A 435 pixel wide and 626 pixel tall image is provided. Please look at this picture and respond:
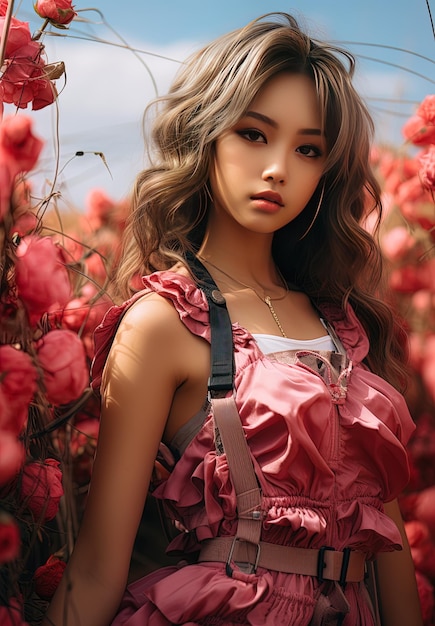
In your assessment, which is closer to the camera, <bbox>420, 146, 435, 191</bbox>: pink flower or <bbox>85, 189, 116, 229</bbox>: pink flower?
<bbox>420, 146, 435, 191</bbox>: pink flower

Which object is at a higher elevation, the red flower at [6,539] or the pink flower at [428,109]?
the pink flower at [428,109]

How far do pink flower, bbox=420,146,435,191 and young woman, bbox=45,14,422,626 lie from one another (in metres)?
0.13

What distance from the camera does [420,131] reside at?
1731 mm

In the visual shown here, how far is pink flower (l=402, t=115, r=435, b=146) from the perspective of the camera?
173cm

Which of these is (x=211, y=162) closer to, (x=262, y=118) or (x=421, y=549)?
(x=262, y=118)

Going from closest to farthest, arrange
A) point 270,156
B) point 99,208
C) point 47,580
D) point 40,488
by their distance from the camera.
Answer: point 40,488
point 47,580
point 270,156
point 99,208

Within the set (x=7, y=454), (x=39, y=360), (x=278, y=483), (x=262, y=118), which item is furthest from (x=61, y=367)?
(x=262, y=118)

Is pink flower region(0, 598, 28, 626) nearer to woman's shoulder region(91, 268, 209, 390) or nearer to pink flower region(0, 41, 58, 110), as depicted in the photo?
woman's shoulder region(91, 268, 209, 390)

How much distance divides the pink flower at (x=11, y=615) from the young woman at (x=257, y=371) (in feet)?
0.49

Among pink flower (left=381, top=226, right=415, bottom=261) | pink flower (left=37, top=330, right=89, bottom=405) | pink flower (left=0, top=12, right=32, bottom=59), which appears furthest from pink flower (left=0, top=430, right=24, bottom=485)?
pink flower (left=381, top=226, right=415, bottom=261)

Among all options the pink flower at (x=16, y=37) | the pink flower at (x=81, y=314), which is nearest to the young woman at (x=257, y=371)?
the pink flower at (x=81, y=314)

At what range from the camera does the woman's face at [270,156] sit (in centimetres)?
150

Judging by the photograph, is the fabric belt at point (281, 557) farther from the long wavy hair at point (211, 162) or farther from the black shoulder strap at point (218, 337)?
the long wavy hair at point (211, 162)

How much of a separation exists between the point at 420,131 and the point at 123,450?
0.92 meters
